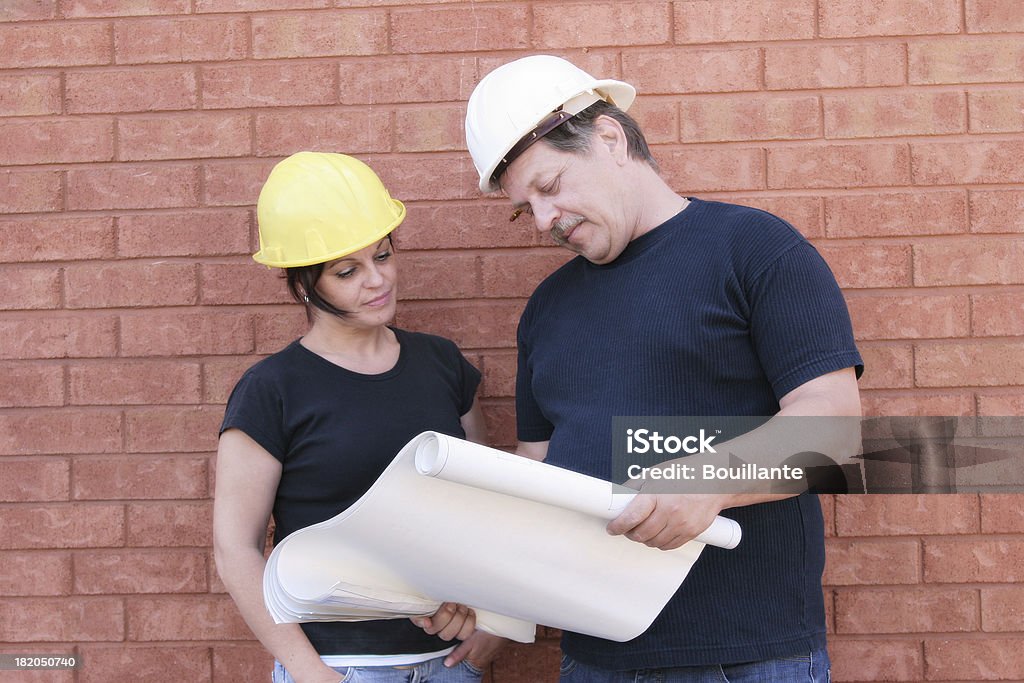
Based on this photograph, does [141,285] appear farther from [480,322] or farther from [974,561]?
[974,561]

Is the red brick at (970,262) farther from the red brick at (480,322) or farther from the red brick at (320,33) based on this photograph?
the red brick at (320,33)

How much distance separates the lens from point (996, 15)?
2555mm

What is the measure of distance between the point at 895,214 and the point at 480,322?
1239 millimetres

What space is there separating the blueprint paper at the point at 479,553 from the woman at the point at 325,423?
0.18m

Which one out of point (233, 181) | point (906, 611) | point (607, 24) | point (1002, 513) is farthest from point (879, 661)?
point (233, 181)

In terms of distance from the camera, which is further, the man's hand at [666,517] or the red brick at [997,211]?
the red brick at [997,211]

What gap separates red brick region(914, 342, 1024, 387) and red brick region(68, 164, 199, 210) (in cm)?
220

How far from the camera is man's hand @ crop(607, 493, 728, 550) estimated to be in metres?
1.61

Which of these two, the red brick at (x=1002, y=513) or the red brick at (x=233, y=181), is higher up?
the red brick at (x=233, y=181)

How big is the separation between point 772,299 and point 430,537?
0.81 meters

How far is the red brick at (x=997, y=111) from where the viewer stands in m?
2.56

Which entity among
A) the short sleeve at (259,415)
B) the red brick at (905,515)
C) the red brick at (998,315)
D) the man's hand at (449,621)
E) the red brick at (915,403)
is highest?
the red brick at (998,315)

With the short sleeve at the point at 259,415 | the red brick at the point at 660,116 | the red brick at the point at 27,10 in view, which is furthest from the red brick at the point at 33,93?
the red brick at the point at 660,116

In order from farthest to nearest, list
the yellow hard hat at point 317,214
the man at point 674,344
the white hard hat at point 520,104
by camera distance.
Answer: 1. the yellow hard hat at point 317,214
2. the white hard hat at point 520,104
3. the man at point 674,344
